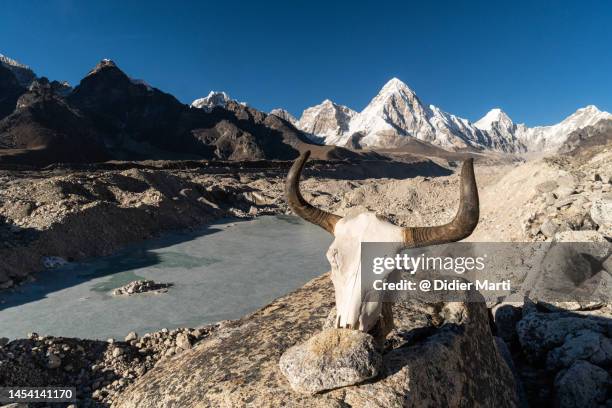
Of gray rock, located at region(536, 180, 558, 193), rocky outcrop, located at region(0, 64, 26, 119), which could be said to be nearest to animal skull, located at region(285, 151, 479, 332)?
gray rock, located at region(536, 180, 558, 193)

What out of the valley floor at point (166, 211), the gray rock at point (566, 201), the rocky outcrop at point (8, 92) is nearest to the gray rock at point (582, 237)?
the valley floor at point (166, 211)

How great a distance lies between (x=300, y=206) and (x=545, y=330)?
3699mm

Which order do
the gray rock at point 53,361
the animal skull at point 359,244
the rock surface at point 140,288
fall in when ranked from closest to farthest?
the animal skull at point 359,244 < the gray rock at point 53,361 < the rock surface at point 140,288

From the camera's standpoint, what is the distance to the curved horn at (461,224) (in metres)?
2.24

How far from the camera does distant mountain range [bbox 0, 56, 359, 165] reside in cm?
5625

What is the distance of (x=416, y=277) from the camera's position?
416 cm

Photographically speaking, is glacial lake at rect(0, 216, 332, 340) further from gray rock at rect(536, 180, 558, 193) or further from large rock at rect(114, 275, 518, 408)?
gray rock at rect(536, 180, 558, 193)

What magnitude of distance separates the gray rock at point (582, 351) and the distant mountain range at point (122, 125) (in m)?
57.8

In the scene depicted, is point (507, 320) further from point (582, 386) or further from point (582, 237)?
point (582, 237)

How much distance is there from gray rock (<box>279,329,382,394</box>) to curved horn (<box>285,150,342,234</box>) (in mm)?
740

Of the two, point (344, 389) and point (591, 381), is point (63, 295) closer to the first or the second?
point (344, 389)

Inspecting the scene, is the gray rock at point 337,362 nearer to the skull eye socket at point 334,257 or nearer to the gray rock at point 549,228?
the skull eye socket at point 334,257

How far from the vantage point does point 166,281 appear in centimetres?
1174

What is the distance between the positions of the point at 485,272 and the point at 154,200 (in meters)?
16.6
